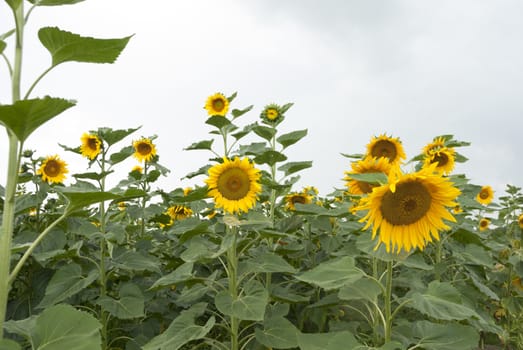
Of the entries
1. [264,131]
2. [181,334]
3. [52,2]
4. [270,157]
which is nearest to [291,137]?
[264,131]

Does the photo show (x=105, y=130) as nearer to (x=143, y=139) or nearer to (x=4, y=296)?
(x=143, y=139)

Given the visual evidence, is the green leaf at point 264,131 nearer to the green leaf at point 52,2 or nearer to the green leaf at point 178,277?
the green leaf at point 178,277

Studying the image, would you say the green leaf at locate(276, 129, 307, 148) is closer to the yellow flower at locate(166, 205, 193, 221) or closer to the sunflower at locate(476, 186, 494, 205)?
the yellow flower at locate(166, 205, 193, 221)

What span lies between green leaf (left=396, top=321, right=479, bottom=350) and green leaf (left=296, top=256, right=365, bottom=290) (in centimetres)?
47

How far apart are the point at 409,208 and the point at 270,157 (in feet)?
5.05

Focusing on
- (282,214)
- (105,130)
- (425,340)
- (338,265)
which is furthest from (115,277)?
(425,340)

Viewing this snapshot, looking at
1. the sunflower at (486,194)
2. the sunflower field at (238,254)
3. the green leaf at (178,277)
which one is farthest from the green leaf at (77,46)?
the sunflower at (486,194)

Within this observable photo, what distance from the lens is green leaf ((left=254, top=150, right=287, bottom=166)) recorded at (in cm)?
363

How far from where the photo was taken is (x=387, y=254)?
2311 mm

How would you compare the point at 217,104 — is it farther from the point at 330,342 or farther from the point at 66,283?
the point at 330,342

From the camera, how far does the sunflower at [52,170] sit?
4668mm

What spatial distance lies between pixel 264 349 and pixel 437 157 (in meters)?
2.00

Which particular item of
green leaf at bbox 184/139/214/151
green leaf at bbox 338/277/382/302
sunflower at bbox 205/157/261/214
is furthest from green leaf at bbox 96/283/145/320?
green leaf at bbox 338/277/382/302

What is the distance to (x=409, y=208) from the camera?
7.59 feet
